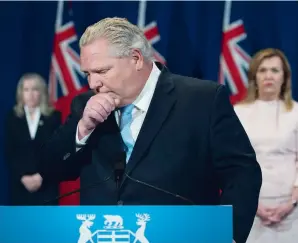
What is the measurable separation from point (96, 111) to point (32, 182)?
256cm

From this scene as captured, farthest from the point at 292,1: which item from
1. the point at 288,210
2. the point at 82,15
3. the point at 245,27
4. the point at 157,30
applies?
the point at 288,210

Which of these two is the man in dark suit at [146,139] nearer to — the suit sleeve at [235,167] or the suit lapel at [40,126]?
the suit sleeve at [235,167]

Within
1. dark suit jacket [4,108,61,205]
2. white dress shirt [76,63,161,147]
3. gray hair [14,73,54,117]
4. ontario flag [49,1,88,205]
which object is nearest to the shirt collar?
white dress shirt [76,63,161,147]

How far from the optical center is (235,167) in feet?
5.39

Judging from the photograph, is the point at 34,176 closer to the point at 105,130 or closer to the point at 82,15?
the point at 82,15

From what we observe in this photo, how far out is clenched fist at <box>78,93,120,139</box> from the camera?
164 centimetres

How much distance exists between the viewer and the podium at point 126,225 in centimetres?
129

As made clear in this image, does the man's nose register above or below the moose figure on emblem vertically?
above

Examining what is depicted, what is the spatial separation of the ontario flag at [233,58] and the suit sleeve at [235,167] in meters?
2.67

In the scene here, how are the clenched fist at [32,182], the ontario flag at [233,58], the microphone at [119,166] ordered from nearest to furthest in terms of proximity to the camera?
the microphone at [119,166] < the clenched fist at [32,182] < the ontario flag at [233,58]

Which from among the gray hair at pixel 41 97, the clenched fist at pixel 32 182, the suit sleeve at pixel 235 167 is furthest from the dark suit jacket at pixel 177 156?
the gray hair at pixel 41 97

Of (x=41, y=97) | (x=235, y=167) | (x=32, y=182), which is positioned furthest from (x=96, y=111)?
(x=41, y=97)

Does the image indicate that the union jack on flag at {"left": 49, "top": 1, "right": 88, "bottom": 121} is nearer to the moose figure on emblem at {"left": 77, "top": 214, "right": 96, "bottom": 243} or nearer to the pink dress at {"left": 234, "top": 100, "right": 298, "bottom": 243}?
the pink dress at {"left": 234, "top": 100, "right": 298, "bottom": 243}

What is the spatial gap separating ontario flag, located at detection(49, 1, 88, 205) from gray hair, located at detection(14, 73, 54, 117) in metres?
0.30
